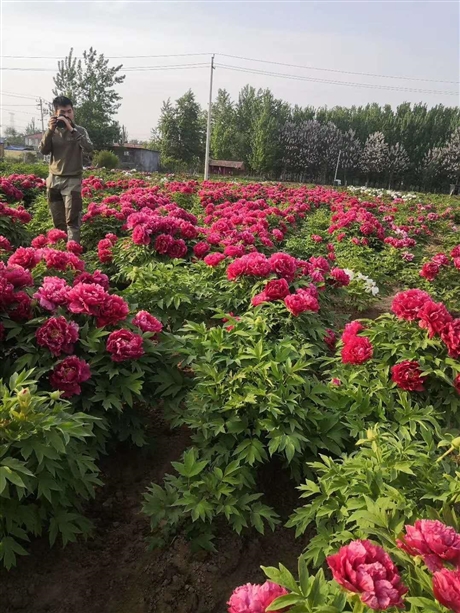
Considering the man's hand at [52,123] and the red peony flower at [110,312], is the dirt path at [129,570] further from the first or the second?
the man's hand at [52,123]

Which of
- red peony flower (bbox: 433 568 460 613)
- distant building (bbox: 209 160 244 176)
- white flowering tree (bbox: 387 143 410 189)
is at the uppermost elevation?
white flowering tree (bbox: 387 143 410 189)

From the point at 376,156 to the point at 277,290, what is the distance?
58.5 metres

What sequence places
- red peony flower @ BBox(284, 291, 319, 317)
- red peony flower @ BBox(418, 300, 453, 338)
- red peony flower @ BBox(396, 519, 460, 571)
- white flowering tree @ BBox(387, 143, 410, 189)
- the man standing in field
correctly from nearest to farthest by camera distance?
red peony flower @ BBox(396, 519, 460, 571)
red peony flower @ BBox(418, 300, 453, 338)
red peony flower @ BBox(284, 291, 319, 317)
the man standing in field
white flowering tree @ BBox(387, 143, 410, 189)

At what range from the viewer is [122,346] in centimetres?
224

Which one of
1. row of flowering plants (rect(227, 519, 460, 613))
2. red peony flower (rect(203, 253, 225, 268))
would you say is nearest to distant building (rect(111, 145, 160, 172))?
red peony flower (rect(203, 253, 225, 268))

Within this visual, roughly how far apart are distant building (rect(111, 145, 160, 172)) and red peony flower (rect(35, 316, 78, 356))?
160 feet

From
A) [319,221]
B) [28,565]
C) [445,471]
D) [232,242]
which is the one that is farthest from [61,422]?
[319,221]

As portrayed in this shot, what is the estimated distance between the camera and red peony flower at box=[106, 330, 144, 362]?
7.35ft

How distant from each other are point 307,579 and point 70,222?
576 cm

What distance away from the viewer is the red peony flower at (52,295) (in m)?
2.26

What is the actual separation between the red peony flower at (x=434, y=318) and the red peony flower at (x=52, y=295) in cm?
195

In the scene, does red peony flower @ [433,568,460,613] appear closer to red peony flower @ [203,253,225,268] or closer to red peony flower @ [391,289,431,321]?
red peony flower @ [391,289,431,321]

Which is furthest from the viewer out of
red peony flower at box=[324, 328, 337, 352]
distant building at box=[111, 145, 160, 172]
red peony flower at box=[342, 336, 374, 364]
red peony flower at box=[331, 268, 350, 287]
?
distant building at box=[111, 145, 160, 172]

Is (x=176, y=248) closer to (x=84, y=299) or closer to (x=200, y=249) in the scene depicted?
(x=200, y=249)
